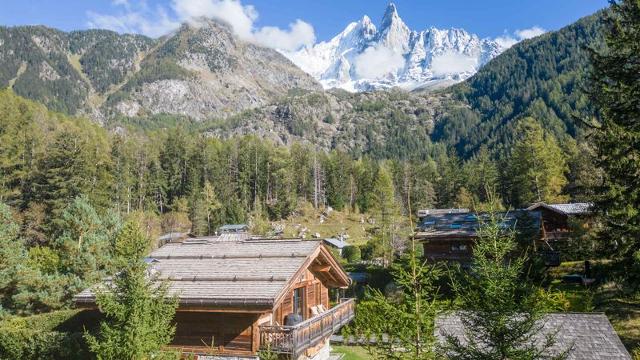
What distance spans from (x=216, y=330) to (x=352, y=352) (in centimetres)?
1198

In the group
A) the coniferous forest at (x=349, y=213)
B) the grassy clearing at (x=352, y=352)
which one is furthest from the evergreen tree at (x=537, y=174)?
the grassy clearing at (x=352, y=352)

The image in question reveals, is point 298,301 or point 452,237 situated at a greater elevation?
point 452,237

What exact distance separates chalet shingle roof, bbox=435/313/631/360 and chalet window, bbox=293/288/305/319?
6.39 m

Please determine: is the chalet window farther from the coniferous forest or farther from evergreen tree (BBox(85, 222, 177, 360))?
evergreen tree (BBox(85, 222, 177, 360))

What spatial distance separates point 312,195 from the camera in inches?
4355

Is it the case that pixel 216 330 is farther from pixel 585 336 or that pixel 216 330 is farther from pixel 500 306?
pixel 585 336

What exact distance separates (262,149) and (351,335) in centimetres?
8229

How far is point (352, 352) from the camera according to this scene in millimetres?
27016

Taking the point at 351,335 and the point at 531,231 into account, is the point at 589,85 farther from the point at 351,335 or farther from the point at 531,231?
the point at 351,335

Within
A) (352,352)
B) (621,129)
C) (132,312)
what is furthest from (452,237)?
(132,312)

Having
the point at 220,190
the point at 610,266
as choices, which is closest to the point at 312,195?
the point at 220,190

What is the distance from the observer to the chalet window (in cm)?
2103

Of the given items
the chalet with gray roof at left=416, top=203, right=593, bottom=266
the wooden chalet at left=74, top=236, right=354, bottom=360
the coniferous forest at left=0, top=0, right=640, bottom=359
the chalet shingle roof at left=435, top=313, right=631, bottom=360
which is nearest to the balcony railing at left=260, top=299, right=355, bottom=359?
the wooden chalet at left=74, top=236, right=354, bottom=360

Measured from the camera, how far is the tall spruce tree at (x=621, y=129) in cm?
1944
